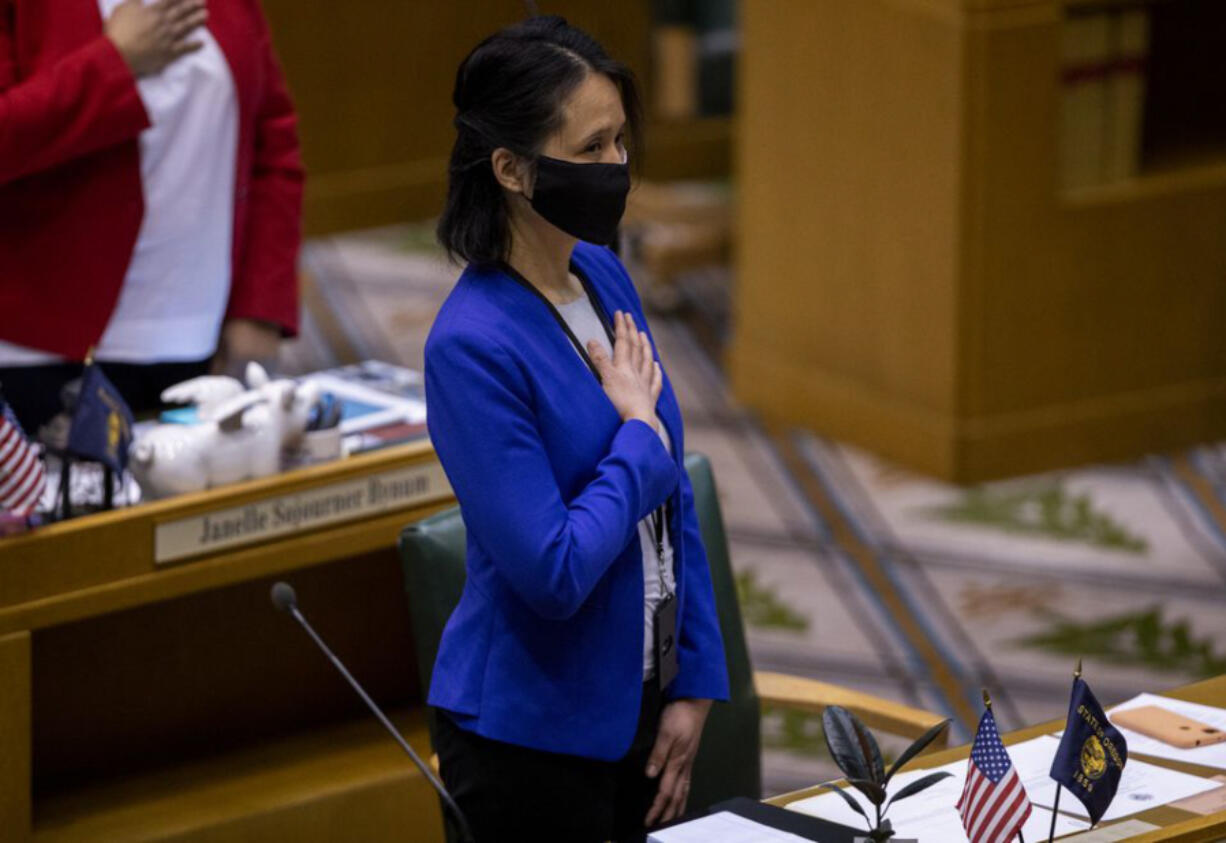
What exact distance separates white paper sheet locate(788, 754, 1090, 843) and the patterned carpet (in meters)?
1.59

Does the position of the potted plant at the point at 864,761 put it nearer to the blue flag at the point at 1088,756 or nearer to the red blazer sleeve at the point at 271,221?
the blue flag at the point at 1088,756

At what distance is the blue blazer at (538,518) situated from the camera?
218cm

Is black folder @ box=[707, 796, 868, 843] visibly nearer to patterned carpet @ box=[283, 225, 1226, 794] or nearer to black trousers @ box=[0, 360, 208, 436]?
A: black trousers @ box=[0, 360, 208, 436]

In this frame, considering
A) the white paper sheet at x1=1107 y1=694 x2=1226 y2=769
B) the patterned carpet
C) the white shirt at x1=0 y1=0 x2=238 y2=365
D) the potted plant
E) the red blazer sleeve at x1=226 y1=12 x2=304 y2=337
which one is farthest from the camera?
the patterned carpet

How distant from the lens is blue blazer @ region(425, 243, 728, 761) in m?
2.18

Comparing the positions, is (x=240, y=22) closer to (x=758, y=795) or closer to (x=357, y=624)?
(x=357, y=624)

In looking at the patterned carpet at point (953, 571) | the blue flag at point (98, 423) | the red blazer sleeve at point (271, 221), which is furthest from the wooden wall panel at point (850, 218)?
the blue flag at point (98, 423)

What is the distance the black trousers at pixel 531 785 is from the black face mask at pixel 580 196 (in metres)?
0.53

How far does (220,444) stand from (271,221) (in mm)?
517

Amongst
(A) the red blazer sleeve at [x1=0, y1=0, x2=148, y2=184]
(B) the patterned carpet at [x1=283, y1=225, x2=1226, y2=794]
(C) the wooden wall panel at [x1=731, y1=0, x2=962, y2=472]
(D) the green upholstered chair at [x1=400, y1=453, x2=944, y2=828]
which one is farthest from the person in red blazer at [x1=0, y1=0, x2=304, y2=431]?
(C) the wooden wall panel at [x1=731, y1=0, x2=962, y2=472]

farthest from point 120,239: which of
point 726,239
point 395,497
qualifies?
point 726,239

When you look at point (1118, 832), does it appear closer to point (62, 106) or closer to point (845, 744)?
point (845, 744)

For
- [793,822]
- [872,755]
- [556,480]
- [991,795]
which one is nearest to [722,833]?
[793,822]

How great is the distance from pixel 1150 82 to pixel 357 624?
3448mm
